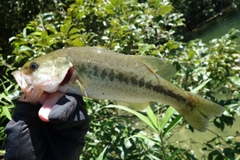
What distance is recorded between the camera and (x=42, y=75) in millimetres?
1818

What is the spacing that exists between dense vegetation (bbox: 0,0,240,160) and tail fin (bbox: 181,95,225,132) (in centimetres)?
59

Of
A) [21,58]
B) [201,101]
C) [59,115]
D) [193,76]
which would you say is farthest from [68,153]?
[193,76]

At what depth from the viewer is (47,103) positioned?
5.90 ft

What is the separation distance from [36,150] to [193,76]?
2.26 meters

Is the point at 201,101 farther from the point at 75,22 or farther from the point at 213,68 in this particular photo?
the point at 75,22

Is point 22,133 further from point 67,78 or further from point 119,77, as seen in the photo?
point 119,77

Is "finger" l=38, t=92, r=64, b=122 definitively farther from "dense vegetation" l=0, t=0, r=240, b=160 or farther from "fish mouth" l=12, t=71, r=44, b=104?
"dense vegetation" l=0, t=0, r=240, b=160

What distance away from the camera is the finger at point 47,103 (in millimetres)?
1729

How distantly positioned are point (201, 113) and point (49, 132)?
99 cm

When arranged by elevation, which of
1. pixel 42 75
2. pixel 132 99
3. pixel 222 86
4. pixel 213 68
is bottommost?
pixel 222 86

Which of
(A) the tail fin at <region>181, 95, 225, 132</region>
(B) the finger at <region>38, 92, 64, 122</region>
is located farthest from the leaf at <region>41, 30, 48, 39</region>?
(A) the tail fin at <region>181, 95, 225, 132</region>

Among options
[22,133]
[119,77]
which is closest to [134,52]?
[119,77]

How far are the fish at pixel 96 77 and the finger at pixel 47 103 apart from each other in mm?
35

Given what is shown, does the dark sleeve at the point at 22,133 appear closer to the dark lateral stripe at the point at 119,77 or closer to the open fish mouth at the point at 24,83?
the open fish mouth at the point at 24,83
